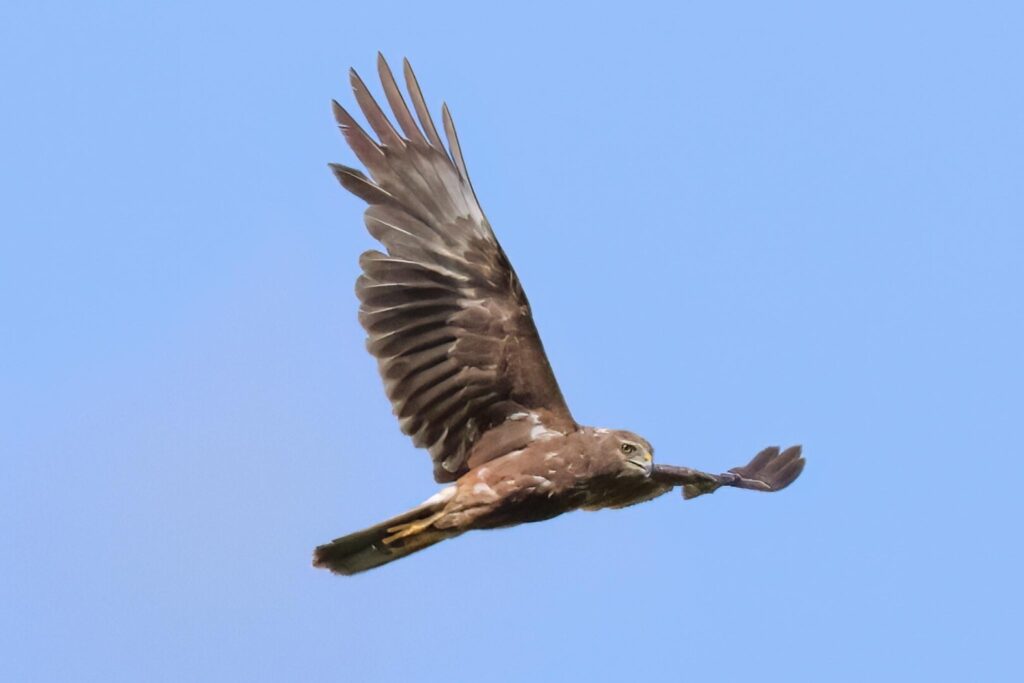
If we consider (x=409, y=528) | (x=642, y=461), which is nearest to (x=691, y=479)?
(x=642, y=461)

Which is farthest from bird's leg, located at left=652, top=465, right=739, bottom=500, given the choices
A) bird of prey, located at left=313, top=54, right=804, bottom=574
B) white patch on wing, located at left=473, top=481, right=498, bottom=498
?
white patch on wing, located at left=473, top=481, right=498, bottom=498

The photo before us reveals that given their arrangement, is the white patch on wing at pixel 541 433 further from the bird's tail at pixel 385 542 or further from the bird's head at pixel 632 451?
the bird's tail at pixel 385 542

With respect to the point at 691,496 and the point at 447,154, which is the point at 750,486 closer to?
the point at 691,496

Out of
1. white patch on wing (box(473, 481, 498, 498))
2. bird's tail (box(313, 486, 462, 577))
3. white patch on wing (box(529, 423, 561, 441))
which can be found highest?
white patch on wing (box(529, 423, 561, 441))

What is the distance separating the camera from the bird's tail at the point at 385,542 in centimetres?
1199

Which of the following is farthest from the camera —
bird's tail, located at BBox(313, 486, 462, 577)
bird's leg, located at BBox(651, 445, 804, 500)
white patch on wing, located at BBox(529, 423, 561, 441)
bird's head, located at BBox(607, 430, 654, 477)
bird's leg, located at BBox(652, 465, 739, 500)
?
bird's leg, located at BBox(651, 445, 804, 500)

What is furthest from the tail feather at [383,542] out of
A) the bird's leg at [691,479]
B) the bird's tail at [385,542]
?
the bird's leg at [691,479]

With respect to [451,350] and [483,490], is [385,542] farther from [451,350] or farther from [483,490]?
[451,350]

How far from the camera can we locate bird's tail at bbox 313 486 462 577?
12.0 metres

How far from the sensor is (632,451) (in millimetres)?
12156

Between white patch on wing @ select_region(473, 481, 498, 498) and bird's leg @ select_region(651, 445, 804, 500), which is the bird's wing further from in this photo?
bird's leg @ select_region(651, 445, 804, 500)

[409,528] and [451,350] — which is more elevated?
[451,350]

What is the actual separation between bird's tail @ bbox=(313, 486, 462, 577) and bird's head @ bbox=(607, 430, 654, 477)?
1.16 meters

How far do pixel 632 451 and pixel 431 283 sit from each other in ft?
5.55
